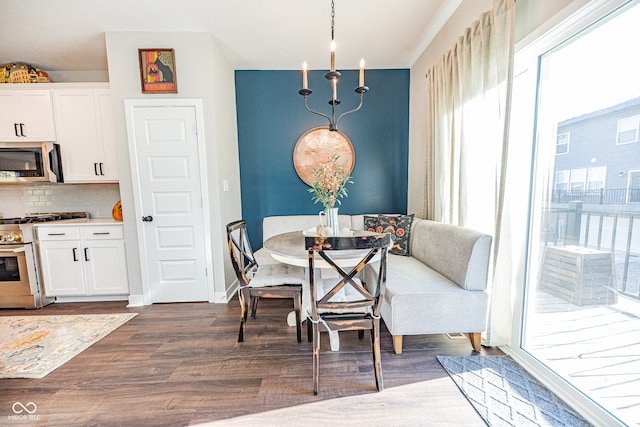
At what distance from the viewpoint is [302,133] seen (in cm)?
333

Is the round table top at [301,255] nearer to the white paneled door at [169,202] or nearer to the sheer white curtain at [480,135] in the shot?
the sheer white curtain at [480,135]

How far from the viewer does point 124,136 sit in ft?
8.38

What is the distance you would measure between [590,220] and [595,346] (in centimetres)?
73

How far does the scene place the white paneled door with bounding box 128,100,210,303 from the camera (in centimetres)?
255

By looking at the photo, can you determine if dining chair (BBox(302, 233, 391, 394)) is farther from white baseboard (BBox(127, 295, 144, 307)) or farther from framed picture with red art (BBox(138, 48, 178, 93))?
framed picture with red art (BBox(138, 48, 178, 93))

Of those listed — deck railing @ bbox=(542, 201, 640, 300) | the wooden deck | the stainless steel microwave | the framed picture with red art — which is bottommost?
the wooden deck

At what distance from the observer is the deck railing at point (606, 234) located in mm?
1155

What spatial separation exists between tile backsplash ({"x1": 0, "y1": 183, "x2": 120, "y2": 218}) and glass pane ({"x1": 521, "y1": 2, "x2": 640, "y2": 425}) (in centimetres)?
451

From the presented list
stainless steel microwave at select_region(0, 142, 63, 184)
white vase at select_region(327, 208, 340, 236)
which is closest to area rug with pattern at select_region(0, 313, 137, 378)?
stainless steel microwave at select_region(0, 142, 63, 184)

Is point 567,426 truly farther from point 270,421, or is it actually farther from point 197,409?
point 197,409

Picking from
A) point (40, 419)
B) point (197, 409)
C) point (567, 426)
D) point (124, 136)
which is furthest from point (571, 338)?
point (124, 136)

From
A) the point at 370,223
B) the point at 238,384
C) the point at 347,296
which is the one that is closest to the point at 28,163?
the point at 238,384

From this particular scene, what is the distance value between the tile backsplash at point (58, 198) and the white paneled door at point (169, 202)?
1.04 metres

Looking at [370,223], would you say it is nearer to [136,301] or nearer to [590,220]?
[590,220]
